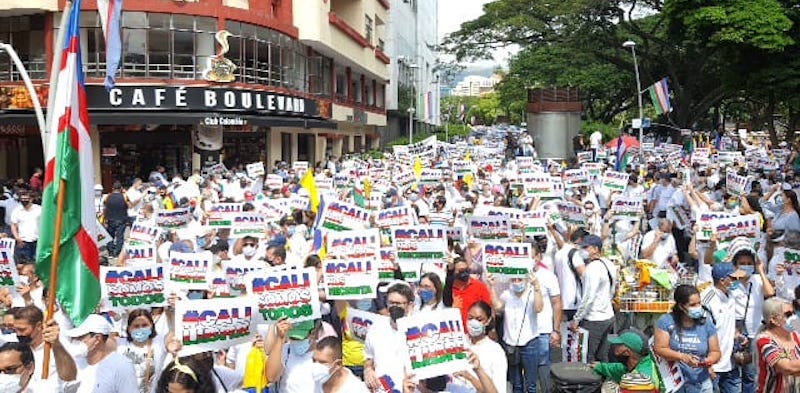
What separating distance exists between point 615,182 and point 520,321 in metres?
9.45

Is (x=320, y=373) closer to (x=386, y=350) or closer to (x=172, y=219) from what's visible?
(x=386, y=350)

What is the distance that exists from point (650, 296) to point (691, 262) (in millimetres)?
2141

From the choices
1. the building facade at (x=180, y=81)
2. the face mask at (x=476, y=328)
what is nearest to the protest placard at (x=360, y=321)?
the face mask at (x=476, y=328)

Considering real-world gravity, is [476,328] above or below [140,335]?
above

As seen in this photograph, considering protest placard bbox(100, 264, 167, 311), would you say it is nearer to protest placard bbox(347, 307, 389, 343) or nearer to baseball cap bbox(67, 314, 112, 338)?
baseball cap bbox(67, 314, 112, 338)

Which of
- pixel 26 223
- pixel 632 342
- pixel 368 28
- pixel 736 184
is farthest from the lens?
pixel 368 28

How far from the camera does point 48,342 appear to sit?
215 inches

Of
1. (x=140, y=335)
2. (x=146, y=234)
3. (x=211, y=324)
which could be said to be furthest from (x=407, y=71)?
(x=211, y=324)

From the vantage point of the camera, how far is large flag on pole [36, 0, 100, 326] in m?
6.17

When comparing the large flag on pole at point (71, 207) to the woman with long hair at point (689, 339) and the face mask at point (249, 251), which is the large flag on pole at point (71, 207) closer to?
the face mask at point (249, 251)

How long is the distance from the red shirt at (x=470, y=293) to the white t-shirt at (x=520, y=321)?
209 mm

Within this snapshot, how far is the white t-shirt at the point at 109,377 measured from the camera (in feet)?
18.6

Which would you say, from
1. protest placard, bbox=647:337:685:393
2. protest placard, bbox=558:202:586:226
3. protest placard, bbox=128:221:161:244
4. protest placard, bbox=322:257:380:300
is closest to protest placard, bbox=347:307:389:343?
protest placard, bbox=322:257:380:300

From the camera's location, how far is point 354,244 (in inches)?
342
